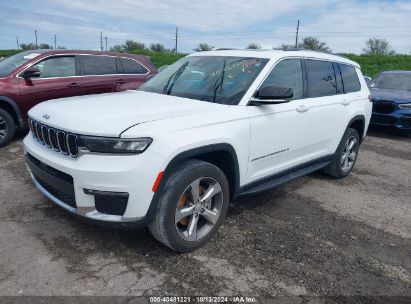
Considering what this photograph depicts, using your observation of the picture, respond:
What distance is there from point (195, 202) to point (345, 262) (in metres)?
1.42

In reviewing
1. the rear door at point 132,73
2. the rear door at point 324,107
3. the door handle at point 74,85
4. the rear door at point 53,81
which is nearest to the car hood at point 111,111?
the rear door at point 324,107

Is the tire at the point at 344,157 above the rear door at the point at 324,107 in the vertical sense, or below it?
below

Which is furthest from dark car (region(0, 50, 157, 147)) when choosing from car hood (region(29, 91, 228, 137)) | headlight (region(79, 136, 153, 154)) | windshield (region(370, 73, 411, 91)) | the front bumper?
windshield (region(370, 73, 411, 91))

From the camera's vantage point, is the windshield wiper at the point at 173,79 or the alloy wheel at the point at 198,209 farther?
the windshield wiper at the point at 173,79

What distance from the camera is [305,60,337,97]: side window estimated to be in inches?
174

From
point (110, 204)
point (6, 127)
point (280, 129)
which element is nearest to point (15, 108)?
point (6, 127)

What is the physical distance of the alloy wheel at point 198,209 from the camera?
3080 millimetres

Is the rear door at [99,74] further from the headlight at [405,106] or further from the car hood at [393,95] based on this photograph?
the headlight at [405,106]

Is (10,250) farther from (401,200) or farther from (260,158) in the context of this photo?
(401,200)

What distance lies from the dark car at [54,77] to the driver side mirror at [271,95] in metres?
4.70

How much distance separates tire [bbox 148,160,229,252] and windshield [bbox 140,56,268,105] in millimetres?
792

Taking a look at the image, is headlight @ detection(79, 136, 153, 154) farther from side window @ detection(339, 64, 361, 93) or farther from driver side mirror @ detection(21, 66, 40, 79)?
driver side mirror @ detection(21, 66, 40, 79)

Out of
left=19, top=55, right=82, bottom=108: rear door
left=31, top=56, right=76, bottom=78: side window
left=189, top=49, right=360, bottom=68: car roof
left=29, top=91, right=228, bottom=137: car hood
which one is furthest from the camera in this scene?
left=31, top=56, right=76, bottom=78: side window

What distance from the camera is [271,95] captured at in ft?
11.2
